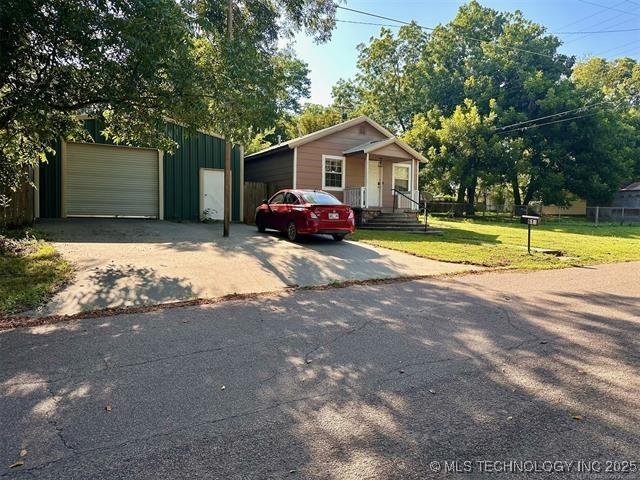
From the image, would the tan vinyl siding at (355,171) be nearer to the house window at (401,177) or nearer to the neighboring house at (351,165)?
the neighboring house at (351,165)

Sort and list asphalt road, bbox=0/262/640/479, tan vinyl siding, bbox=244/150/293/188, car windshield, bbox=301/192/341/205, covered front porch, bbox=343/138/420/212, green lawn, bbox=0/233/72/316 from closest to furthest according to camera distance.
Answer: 1. asphalt road, bbox=0/262/640/479
2. green lawn, bbox=0/233/72/316
3. car windshield, bbox=301/192/341/205
4. covered front porch, bbox=343/138/420/212
5. tan vinyl siding, bbox=244/150/293/188

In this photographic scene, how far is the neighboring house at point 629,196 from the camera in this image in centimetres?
3681

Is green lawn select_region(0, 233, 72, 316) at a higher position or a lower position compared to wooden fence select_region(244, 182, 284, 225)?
lower

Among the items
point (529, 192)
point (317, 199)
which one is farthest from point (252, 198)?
point (529, 192)

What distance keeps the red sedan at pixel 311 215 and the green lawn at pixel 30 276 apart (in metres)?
5.80

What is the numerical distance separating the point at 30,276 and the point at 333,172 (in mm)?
13903

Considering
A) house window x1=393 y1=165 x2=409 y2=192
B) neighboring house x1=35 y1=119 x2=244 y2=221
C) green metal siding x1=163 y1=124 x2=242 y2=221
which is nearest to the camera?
neighboring house x1=35 y1=119 x2=244 y2=221

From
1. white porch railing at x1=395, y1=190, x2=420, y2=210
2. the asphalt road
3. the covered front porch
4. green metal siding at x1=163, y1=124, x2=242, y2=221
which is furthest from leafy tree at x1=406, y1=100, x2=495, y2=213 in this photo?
the asphalt road

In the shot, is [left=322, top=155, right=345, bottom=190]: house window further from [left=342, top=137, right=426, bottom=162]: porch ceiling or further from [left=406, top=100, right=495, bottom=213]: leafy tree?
[left=406, top=100, right=495, bottom=213]: leafy tree

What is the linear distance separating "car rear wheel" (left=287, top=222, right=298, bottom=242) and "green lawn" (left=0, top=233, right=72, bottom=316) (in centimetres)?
577

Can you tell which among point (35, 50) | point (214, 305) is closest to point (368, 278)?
point (214, 305)

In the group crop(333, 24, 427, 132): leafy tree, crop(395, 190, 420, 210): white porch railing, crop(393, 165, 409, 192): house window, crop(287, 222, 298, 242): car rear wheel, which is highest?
crop(333, 24, 427, 132): leafy tree

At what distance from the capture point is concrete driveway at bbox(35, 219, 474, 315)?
20.9 feet

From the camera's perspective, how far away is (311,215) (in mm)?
11539
